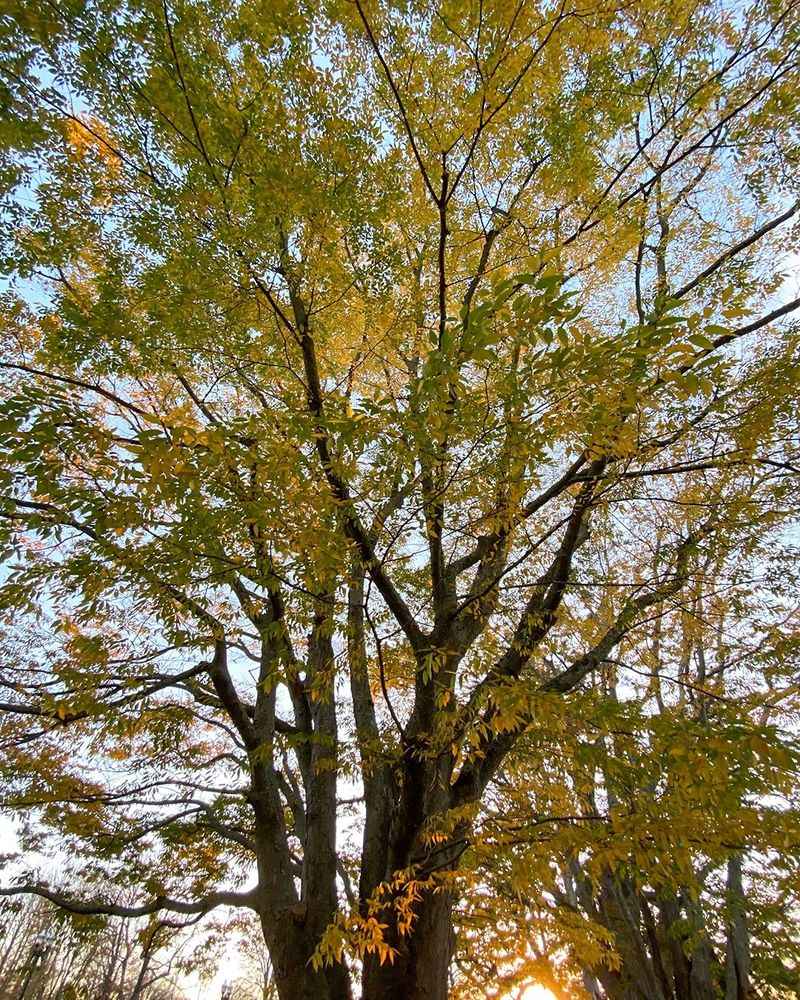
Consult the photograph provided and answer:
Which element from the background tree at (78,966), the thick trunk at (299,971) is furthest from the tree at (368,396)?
the background tree at (78,966)

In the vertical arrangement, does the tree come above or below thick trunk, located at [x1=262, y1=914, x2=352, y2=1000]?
above

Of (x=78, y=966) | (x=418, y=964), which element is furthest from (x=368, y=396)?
(x=78, y=966)

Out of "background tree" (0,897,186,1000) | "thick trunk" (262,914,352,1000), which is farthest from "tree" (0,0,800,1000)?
"background tree" (0,897,186,1000)

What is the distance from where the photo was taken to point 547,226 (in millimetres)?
3881

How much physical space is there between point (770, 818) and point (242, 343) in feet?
13.5

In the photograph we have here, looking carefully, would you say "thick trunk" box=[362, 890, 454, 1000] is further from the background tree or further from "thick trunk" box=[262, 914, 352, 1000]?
the background tree

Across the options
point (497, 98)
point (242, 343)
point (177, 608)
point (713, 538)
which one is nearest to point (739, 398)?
point (713, 538)

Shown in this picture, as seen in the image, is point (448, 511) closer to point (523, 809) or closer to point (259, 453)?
point (259, 453)

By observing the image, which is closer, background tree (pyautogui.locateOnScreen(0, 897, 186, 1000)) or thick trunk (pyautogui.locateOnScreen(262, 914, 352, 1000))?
thick trunk (pyautogui.locateOnScreen(262, 914, 352, 1000))

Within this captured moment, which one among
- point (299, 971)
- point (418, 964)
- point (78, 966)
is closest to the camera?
point (418, 964)

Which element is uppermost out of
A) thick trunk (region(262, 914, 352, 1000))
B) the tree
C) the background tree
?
the tree

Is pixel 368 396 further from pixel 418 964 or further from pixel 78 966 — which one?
pixel 78 966

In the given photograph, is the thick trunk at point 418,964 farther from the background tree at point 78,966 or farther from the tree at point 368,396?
the background tree at point 78,966

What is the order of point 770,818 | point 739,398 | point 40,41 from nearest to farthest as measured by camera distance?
point 770,818, point 40,41, point 739,398
